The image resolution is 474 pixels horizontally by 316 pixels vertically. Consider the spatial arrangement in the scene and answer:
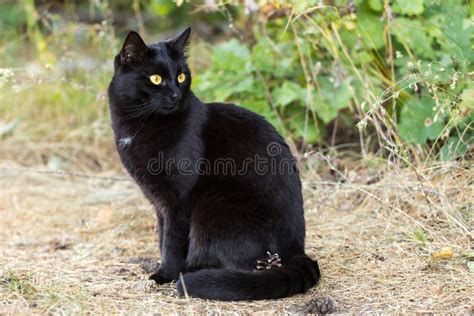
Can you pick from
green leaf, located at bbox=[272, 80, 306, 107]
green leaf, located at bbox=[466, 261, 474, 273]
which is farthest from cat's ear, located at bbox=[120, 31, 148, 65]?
green leaf, located at bbox=[466, 261, 474, 273]

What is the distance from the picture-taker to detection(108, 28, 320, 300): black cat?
2639mm

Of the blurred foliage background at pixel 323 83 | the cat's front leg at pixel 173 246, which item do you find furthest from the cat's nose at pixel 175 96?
the blurred foliage background at pixel 323 83

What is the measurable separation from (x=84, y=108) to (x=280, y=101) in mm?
1962

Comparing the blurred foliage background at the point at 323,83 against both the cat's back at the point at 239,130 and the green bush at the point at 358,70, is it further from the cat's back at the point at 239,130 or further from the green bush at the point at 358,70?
the cat's back at the point at 239,130

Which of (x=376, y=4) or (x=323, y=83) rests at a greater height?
(x=376, y=4)

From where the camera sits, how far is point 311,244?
3.19 meters

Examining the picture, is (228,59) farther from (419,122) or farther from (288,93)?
(419,122)

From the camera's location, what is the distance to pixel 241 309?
7.86 feet

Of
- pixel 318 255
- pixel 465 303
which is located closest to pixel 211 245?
pixel 318 255

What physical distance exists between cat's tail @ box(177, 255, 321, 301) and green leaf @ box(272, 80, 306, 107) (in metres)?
1.51

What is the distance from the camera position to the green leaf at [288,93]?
149 inches

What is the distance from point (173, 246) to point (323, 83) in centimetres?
164

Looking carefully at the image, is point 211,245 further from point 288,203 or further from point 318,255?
point 318,255

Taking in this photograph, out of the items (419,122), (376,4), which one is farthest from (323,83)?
(419,122)
